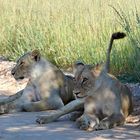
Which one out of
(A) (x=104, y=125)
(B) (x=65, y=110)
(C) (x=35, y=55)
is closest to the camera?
(A) (x=104, y=125)

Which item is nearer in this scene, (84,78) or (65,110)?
(84,78)

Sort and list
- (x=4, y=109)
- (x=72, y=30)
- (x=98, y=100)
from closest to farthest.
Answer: (x=98, y=100) → (x=4, y=109) → (x=72, y=30)

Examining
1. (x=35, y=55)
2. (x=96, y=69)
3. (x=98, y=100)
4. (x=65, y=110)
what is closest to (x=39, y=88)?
(x=35, y=55)

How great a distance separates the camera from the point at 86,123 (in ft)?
20.2

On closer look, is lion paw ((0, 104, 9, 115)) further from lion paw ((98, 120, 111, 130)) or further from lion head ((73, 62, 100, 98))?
lion paw ((98, 120, 111, 130))

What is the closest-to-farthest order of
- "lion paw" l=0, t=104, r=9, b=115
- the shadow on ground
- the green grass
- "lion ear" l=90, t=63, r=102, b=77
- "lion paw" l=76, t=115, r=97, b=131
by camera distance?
1. the shadow on ground
2. "lion paw" l=76, t=115, r=97, b=131
3. "lion ear" l=90, t=63, r=102, b=77
4. "lion paw" l=0, t=104, r=9, b=115
5. the green grass

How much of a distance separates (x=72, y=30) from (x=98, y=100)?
451 centimetres

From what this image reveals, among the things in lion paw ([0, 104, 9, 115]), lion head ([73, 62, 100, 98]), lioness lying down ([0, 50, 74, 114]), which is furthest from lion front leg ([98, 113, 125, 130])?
lion paw ([0, 104, 9, 115])

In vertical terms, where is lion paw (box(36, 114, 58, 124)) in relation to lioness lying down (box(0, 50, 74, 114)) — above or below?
below

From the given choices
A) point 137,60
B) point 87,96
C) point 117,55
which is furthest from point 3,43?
point 87,96

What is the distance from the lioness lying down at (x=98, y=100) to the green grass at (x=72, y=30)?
2.01 meters

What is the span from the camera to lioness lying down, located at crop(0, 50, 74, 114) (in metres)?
7.27

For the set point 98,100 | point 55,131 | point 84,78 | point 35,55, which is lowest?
point 55,131

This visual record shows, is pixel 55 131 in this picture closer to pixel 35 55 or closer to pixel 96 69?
pixel 96 69
